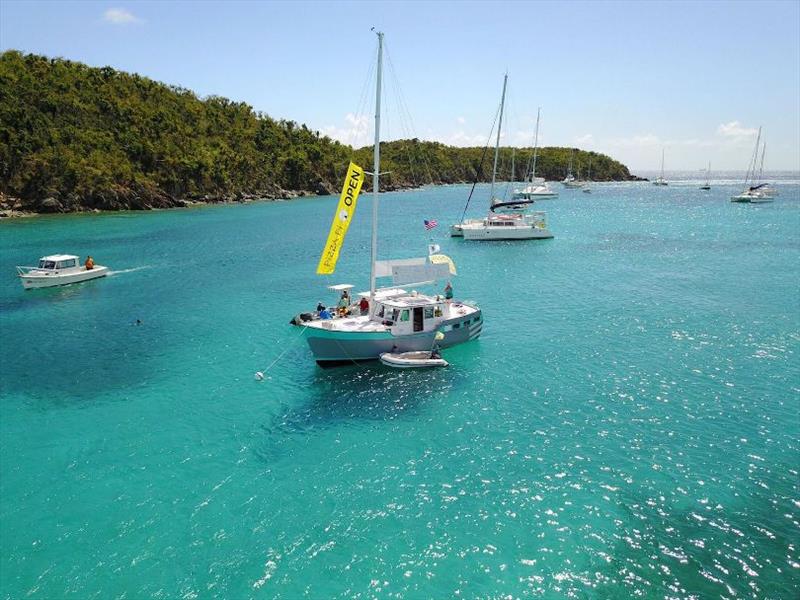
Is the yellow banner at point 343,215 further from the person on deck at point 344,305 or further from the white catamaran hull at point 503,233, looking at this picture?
the white catamaran hull at point 503,233

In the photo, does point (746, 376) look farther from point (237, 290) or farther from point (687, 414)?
point (237, 290)

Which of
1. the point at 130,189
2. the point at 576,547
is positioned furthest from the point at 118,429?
the point at 130,189

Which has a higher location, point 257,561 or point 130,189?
point 130,189

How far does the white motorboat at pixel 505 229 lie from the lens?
89.2 m

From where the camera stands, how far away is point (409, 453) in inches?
986

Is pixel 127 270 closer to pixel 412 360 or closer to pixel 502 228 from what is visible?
pixel 412 360

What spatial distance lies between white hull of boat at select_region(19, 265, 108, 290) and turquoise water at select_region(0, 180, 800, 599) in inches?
236

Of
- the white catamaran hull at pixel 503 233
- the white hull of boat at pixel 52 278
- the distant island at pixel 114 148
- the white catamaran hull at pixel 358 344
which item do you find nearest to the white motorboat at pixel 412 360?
the white catamaran hull at pixel 358 344

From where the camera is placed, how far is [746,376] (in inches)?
1293

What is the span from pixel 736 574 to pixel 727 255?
225ft

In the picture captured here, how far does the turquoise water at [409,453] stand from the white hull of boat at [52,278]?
5999mm

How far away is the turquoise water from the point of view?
18.0m

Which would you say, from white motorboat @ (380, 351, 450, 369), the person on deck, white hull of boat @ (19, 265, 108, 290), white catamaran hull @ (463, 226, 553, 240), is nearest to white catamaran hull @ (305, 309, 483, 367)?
white motorboat @ (380, 351, 450, 369)

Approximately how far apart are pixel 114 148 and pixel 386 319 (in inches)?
5274
